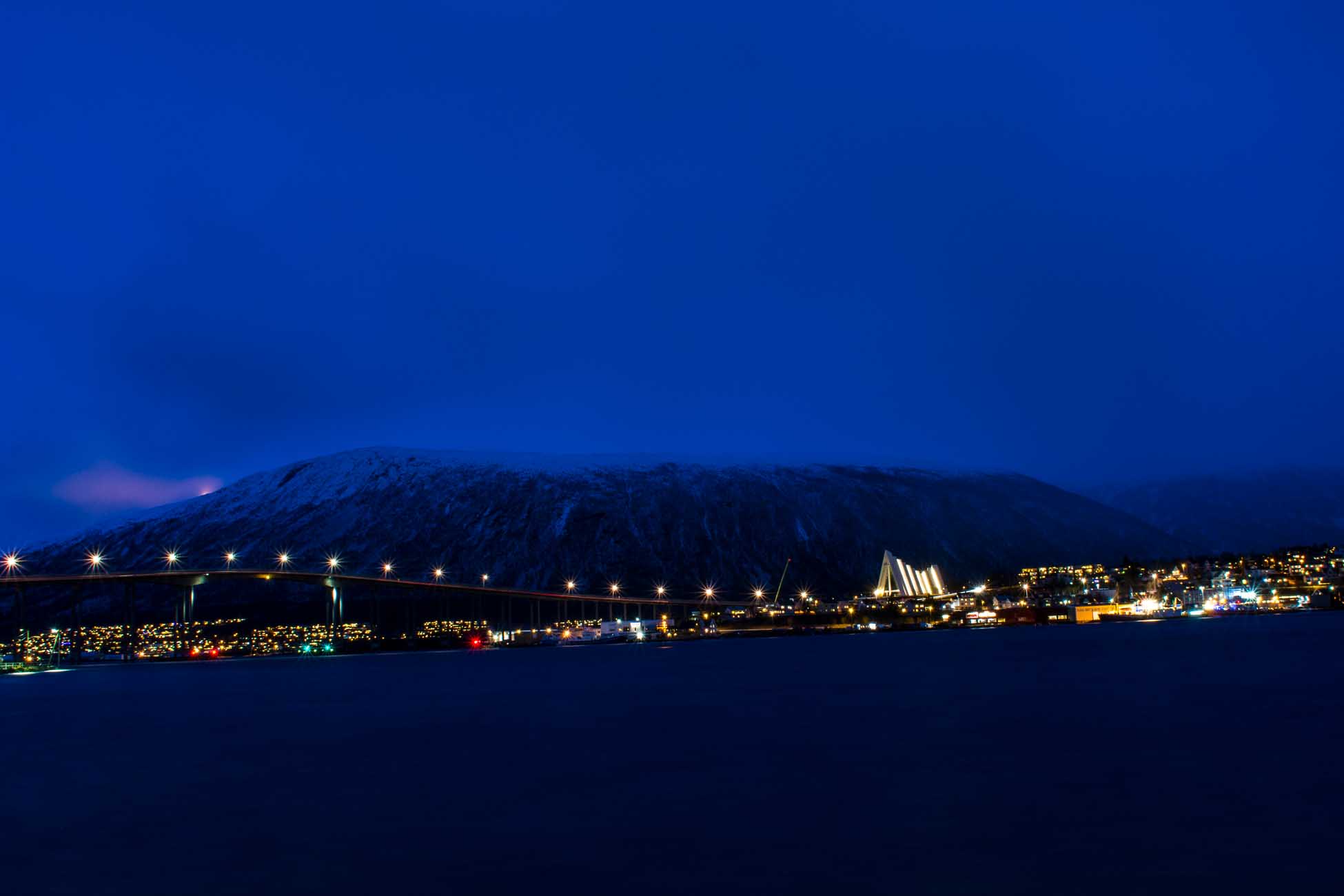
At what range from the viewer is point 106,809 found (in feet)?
88.2

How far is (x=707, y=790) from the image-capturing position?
26750 mm

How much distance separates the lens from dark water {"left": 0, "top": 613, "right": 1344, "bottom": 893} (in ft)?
59.4

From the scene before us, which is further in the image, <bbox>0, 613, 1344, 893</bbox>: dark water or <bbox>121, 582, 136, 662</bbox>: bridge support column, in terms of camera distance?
<bbox>121, 582, 136, 662</bbox>: bridge support column

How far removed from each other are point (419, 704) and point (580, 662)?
52.0 metres

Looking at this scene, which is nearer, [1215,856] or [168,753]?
[1215,856]

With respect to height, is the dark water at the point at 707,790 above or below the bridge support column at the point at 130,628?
below

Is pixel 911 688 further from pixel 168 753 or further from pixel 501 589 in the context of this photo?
pixel 501 589

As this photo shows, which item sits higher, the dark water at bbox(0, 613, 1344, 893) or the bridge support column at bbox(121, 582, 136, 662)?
the bridge support column at bbox(121, 582, 136, 662)

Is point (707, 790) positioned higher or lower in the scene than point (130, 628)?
lower

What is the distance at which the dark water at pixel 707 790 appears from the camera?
59.4 ft

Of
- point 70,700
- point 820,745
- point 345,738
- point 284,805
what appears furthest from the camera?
point 70,700

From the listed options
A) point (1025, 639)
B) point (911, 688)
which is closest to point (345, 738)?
point (911, 688)

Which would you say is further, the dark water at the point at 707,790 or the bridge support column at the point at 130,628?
the bridge support column at the point at 130,628

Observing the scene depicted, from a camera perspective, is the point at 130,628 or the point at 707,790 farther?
the point at 130,628
